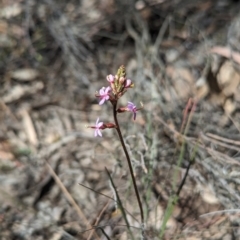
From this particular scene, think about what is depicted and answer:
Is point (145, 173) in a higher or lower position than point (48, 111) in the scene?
lower

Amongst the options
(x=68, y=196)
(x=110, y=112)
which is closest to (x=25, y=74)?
(x=110, y=112)

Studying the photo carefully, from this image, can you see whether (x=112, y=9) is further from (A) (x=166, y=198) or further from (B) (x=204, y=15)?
(A) (x=166, y=198)

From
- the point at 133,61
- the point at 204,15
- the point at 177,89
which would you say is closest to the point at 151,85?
the point at 177,89

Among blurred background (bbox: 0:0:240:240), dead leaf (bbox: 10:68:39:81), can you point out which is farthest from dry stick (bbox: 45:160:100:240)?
dead leaf (bbox: 10:68:39:81)

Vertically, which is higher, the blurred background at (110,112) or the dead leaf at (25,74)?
the dead leaf at (25,74)

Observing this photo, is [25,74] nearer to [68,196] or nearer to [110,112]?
[110,112]

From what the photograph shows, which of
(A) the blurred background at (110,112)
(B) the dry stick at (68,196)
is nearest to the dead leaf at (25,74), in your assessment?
(A) the blurred background at (110,112)

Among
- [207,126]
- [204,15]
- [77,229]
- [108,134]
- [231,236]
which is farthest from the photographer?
[204,15]

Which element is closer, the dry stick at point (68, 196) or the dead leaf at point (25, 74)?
the dry stick at point (68, 196)

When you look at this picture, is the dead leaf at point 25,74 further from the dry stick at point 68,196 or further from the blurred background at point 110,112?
the dry stick at point 68,196
